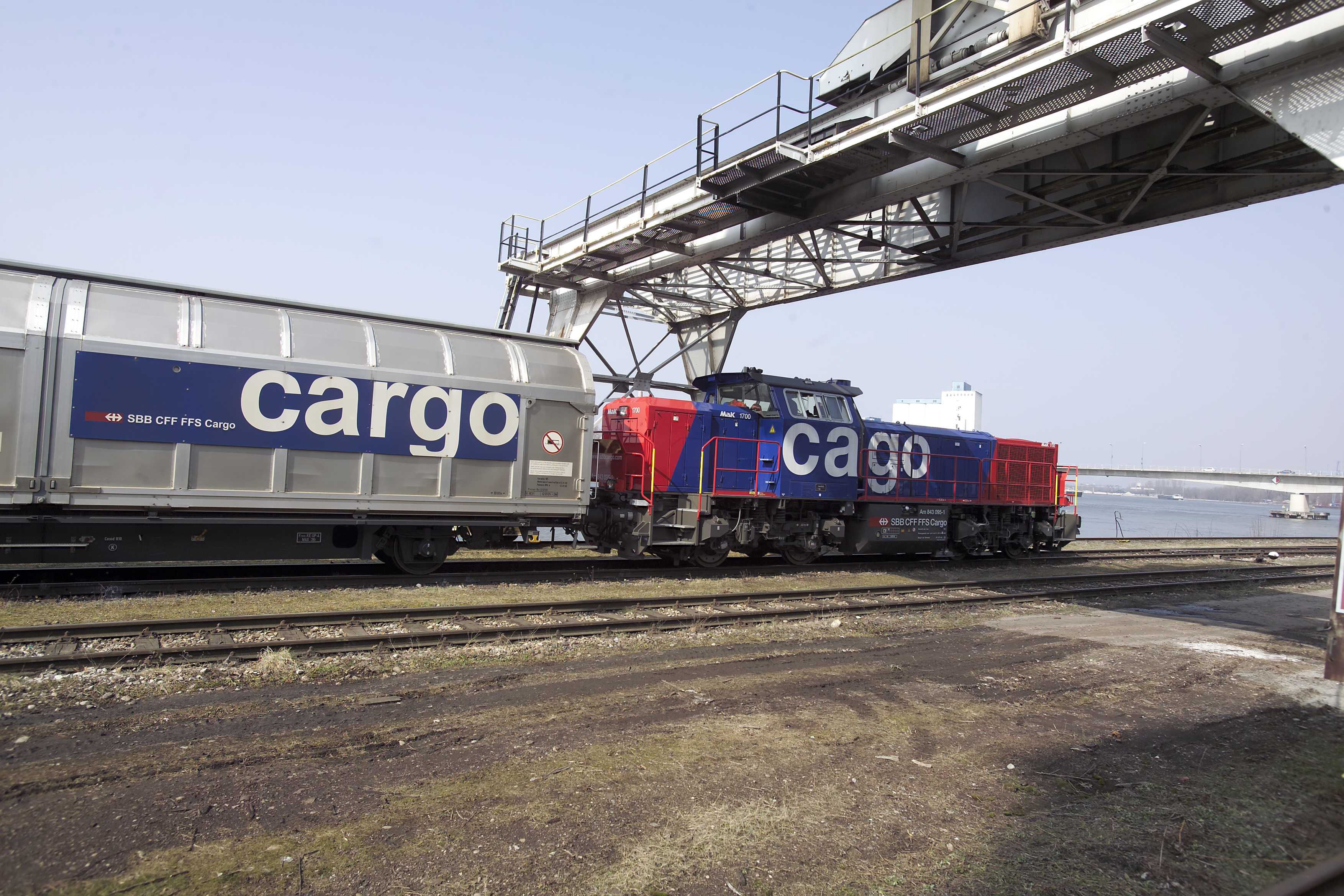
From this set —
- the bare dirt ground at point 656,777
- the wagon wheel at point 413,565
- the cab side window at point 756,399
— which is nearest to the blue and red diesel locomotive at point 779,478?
the cab side window at point 756,399

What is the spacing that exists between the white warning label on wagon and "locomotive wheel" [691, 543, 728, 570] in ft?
10.7

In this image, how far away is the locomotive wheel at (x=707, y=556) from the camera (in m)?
14.6

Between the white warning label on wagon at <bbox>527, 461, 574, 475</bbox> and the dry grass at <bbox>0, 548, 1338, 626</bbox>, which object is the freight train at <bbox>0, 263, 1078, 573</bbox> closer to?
the white warning label on wagon at <bbox>527, 461, 574, 475</bbox>

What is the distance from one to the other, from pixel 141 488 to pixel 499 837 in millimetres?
8068

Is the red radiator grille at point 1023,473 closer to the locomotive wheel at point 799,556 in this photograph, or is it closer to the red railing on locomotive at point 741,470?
the locomotive wheel at point 799,556

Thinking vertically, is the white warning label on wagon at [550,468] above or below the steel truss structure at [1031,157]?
below

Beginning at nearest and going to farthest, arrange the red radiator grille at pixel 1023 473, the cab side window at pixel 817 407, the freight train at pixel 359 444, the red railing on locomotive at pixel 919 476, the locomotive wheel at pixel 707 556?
the freight train at pixel 359 444, the locomotive wheel at pixel 707 556, the cab side window at pixel 817 407, the red railing on locomotive at pixel 919 476, the red radiator grille at pixel 1023 473

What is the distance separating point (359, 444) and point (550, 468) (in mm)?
3018

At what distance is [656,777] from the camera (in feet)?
16.3

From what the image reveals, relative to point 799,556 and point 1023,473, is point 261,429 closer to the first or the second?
point 799,556

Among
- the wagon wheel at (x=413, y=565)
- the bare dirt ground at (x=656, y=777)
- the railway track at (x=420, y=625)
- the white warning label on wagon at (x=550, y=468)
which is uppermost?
the white warning label on wagon at (x=550, y=468)

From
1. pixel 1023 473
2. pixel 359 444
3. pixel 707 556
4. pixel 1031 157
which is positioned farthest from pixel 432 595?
pixel 1023 473

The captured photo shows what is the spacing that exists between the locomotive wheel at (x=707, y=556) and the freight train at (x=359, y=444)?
46 mm

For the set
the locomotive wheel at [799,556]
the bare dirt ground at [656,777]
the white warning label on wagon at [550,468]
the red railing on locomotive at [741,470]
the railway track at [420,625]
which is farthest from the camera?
the locomotive wheel at [799,556]
